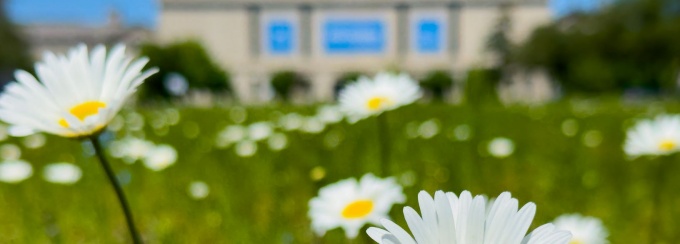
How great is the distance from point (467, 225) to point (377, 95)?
2.68ft

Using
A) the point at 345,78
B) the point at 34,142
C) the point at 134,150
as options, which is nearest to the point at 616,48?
the point at 345,78

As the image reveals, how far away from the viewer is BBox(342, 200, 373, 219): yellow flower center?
2.46 ft

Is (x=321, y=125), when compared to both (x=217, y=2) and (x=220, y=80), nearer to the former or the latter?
(x=220, y=80)

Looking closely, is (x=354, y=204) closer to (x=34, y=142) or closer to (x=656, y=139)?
(x=656, y=139)

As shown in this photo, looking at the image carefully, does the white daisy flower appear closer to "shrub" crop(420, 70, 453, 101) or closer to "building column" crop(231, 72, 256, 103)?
"shrub" crop(420, 70, 453, 101)

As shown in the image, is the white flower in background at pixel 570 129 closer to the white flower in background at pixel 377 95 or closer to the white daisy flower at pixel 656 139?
the white daisy flower at pixel 656 139

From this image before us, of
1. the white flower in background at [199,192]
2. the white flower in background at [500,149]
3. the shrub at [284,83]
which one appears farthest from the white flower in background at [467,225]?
the shrub at [284,83]

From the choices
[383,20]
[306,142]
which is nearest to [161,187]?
[306,142]

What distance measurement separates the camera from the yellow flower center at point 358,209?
2.46ft

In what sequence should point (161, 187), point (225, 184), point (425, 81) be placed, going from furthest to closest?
point (425, 81) < point (161, 187) < point (225, 184)

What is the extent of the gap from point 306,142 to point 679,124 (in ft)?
4.94

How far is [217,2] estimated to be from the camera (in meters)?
29.8

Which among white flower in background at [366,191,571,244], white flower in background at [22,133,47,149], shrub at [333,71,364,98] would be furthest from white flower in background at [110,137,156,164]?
shrub at [333,71,364,98]

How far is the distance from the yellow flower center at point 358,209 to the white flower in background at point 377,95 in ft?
0.75
